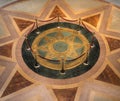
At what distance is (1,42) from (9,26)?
92 cm

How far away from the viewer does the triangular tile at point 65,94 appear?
6.71 m

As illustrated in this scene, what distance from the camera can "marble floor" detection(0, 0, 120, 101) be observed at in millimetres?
6855

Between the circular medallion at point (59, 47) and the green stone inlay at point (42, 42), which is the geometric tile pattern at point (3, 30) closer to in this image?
the circular medallion at point (59, 47)

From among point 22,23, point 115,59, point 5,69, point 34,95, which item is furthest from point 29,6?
point 34,95

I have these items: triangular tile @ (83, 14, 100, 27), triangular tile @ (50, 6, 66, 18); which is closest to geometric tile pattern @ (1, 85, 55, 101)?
triangular tile @ (83, 14, 100, 27)

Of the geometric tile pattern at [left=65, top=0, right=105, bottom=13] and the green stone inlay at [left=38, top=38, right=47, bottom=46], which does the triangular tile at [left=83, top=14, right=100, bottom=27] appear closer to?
the geometric tile pattern at [left=65, top=0, right=105, bottom=13]

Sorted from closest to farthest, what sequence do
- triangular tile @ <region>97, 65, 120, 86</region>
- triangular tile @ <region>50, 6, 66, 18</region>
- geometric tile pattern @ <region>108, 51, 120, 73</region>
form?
triangular tile @ <region>97, 65, 120, 86</region> < geometric tile pattern @ <region>108, 51, 120, 73</region> < triangular tile @ <region>50, 6, 66, 18</region>

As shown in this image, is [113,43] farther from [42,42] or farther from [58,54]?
[42,42]

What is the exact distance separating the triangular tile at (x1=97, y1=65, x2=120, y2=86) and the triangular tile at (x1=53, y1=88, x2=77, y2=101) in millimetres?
961

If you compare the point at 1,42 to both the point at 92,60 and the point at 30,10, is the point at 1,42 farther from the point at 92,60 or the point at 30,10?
the point at 92,60

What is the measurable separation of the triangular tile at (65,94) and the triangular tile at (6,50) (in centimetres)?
220

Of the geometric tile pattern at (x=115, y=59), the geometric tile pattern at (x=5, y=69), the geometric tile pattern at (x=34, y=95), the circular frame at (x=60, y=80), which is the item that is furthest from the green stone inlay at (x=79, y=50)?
the geometric tile pattern at (x=5, y=69)

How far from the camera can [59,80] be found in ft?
23.7

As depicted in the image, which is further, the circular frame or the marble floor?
the circular frame
